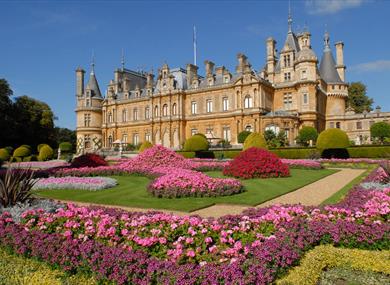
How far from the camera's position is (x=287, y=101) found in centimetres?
4131

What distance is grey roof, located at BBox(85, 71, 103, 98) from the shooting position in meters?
57.2

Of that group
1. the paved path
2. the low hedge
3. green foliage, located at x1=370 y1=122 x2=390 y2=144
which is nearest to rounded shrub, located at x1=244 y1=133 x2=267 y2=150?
the paved path

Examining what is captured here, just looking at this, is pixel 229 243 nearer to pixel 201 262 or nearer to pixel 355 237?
pixel 201 262

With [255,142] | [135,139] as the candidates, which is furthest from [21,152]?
[255,142]

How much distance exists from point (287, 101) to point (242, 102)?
18.9ft

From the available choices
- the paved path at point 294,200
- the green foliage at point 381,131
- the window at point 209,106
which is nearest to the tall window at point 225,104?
the window at point 209,106

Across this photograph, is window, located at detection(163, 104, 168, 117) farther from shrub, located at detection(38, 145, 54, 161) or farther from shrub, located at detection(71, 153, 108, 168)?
shrub, located at detection(71, 153, 108, 168)

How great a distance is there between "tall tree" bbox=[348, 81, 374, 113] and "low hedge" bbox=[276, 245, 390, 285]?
54342mm

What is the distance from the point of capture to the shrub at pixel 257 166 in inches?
607

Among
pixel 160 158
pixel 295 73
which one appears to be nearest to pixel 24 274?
pixel 160 158

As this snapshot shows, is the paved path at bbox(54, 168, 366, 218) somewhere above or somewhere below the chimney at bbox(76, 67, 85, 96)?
below

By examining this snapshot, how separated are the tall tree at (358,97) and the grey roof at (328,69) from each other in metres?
10.3

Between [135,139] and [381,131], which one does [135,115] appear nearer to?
[135,139]

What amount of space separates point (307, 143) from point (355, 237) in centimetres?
3128
